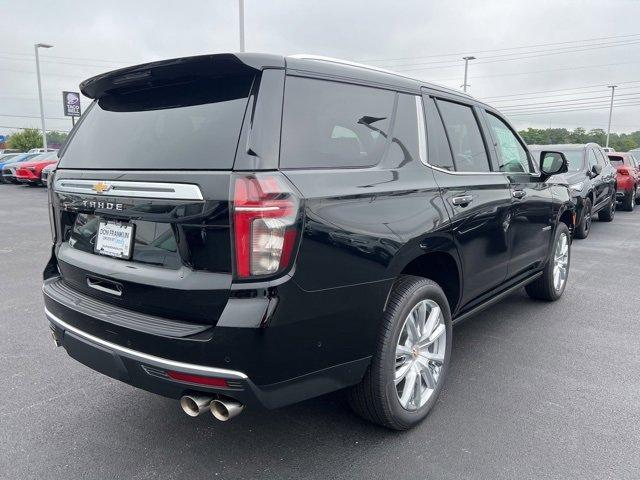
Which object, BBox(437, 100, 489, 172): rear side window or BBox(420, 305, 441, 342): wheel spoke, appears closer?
BBox(420, 305, 441, 342): wheel spoke

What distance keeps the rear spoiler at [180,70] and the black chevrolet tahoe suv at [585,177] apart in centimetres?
668

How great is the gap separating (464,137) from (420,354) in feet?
5.07

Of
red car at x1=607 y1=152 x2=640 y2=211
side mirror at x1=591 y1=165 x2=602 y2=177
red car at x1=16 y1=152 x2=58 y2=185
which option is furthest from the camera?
red car at x1=16 y1=152 x2=58 y2=185

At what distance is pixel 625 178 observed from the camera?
513 inches

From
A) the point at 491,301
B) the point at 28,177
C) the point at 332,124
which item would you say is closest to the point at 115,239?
the point at 332,124

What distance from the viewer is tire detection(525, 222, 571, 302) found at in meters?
4.83

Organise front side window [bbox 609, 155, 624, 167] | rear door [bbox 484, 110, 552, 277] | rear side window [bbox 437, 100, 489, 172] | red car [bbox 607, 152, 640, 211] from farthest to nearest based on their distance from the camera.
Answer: front side window [bbox 609, 155, 624, 167]
red car [bbox 607, 152, 640, 211]
rear door [bbox 484, 110, 552, 277]
rear side window [bbox 437, 100, 489, 172]

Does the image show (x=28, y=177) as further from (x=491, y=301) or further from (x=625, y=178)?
(x=491, y=301)

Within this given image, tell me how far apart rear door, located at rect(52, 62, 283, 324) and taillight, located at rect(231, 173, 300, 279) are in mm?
54

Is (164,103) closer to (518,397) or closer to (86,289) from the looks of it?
(86,289)

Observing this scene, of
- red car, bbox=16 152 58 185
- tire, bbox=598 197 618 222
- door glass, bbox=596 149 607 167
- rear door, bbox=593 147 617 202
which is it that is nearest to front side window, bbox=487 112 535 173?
rear door, bbox=593 147 617 202

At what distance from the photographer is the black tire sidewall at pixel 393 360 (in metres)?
2.52

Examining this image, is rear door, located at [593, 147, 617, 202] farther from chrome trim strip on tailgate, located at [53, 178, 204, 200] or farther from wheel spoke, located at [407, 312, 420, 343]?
chrome trim strip on tailgate, located at [53, 178, 204, 200]

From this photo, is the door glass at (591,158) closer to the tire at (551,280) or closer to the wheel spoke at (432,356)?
the tire at (551,280)
